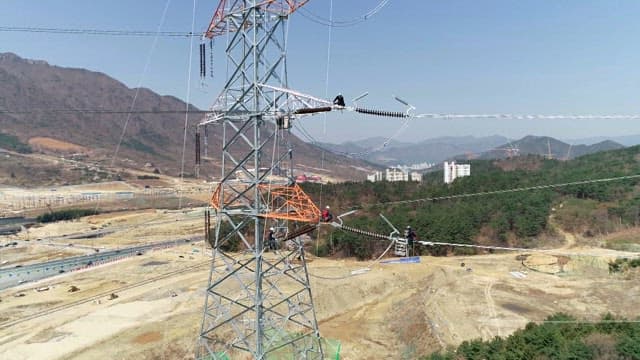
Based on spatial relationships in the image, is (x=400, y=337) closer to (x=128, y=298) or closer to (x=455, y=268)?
(x=455, y=268)

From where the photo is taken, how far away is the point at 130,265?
241 feet

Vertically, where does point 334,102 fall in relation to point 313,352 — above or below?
above

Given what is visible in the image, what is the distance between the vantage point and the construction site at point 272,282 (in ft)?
64.2

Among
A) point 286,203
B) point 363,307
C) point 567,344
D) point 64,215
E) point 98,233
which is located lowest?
point 363,307

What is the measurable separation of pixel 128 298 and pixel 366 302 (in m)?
26.1

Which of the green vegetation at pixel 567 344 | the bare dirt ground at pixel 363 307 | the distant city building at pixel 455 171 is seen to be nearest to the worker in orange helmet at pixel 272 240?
the green vegetation at pixel 567 344

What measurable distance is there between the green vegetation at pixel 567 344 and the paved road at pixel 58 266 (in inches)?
2451

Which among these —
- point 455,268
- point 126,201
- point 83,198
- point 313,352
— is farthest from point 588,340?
point 83,198

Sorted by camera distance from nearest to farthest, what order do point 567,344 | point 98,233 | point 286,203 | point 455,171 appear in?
point 286,203 → point 567,344 → point 98,233 → point 455,171

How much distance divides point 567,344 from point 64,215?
128m

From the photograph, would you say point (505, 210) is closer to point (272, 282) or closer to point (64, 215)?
point (272, 282)

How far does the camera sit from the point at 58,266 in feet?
252

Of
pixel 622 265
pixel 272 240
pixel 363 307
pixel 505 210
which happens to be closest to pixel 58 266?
pixel 363 307

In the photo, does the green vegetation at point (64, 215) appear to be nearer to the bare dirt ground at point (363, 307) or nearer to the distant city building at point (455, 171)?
the bare dirt ground at point (363, 307)
